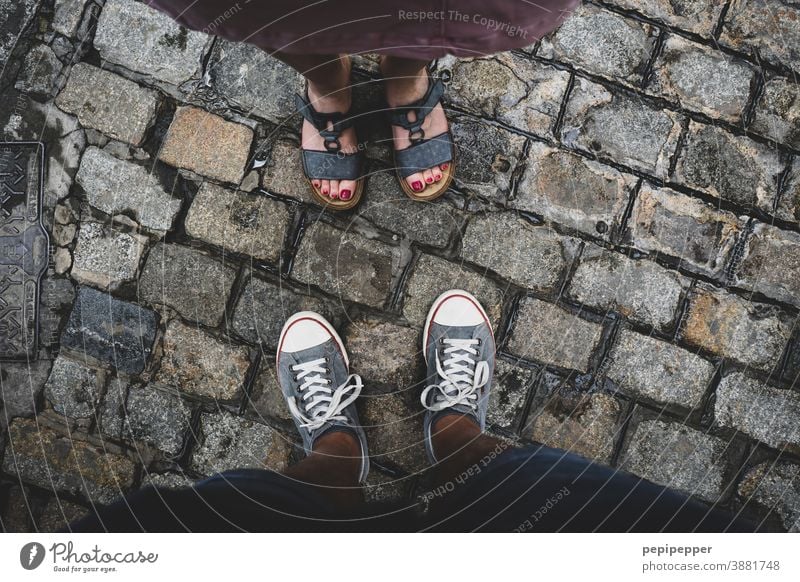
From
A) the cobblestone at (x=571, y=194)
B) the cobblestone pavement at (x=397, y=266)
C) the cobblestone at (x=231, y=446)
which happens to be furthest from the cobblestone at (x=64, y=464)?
the cobblestone at (x=571, y=194)

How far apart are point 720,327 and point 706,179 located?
379mm

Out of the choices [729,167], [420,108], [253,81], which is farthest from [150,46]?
[729,167]

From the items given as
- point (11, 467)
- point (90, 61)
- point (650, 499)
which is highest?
point (90, 61)

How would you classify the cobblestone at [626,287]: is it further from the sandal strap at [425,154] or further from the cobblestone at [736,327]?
the sandal strap at [425,154]

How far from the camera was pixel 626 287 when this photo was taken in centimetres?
133

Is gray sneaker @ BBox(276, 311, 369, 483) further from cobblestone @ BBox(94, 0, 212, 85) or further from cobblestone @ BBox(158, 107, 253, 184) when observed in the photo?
cobblestone @ BBox(94, 0, 212, 85)

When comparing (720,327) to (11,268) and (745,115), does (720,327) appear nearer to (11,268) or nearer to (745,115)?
(745,115)

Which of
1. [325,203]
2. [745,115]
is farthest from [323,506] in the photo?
[745,115]

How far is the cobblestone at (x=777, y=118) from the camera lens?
4.44 ft

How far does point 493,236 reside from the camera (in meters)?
1.33

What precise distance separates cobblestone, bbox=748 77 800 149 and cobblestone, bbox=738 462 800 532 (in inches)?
32.7

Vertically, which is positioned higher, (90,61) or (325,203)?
(90,61)

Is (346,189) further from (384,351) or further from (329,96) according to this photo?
(384,351)

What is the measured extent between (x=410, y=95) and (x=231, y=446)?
97cm
